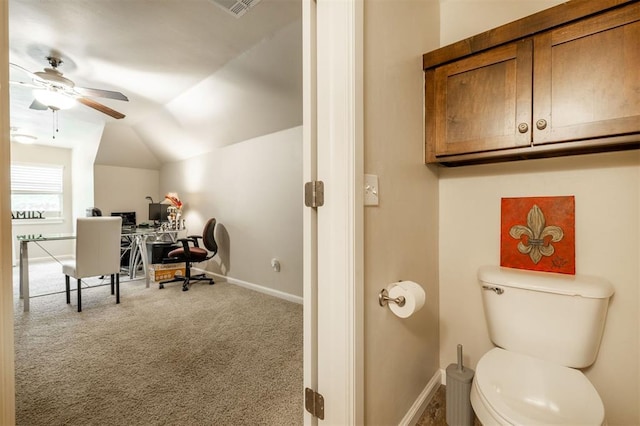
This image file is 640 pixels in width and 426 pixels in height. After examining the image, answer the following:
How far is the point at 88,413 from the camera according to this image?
154cm

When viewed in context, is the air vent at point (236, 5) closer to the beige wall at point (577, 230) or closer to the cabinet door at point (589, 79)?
the beige wall at point (577, 230)

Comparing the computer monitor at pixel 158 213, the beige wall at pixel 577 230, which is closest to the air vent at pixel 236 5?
the beige wall at pixel 577 230

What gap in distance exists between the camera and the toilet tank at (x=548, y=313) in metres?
1.17

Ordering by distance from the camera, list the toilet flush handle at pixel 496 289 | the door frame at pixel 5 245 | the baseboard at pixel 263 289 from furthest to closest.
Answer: the baseboard at pixel 263 289 → the toilet flush handle at pixel 496 289 → the door frame at pixel 5 245

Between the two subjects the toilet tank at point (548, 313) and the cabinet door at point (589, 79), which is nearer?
the cabinet door at point (589, 79)

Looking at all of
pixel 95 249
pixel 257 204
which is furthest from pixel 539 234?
pixel 95 249

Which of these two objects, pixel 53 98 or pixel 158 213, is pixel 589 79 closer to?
pixel 53 98

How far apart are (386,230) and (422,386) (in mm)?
974

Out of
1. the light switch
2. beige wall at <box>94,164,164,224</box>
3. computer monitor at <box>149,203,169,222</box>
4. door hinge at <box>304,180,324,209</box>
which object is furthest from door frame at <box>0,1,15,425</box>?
beige wall at <box>94,164,164,224</box>

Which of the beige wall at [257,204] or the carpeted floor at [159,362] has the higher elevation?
the beige wall at [257,204]

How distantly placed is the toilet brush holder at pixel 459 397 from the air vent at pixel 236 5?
250 cm

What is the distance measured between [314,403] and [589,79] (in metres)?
1.67

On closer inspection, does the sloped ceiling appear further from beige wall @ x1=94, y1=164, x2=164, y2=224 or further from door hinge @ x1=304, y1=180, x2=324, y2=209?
door hinge @ x1=304, y1=180, x2=324, y2=209

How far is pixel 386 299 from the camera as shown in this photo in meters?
1.14
